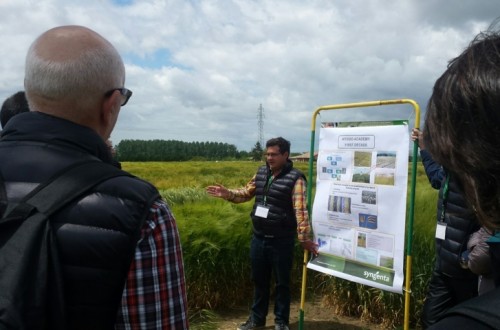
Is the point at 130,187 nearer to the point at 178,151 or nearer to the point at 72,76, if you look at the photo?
the point at 72,76

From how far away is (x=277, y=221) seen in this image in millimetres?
4555

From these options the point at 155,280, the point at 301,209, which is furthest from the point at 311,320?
the point at 155,280

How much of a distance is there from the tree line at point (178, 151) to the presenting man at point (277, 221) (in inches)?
2875

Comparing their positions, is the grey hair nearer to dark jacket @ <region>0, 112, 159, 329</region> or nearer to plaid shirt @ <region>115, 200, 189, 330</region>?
dark jacket @ <region>0, 112, 159, 329</region>

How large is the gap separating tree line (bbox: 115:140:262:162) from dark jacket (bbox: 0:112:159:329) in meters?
76.4

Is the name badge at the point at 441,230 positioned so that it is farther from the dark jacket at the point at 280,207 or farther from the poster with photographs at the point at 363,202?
the dark jacket at the point at 280,207

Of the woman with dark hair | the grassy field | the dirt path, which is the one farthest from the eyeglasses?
the dirt path

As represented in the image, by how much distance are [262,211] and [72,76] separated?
140 inches

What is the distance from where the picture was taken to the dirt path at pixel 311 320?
5027mm

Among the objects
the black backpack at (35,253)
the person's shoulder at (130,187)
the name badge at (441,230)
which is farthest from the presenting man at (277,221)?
the black backpack at (35,253)

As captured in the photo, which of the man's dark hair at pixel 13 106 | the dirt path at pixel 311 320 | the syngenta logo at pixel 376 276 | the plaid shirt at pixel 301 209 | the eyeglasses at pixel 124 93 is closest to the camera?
the eyeglasses at pixel 124 93

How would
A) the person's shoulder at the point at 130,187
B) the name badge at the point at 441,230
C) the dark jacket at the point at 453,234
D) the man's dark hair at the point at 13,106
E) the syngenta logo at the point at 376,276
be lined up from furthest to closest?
1. the syngenta logo at the point at 376,276
2. the name badge at the point at 441,230
3. the dark jacket at the point at 453,234
4. the man's dark hair at the point at 13,106
5. the person's shoulder at the point at 130,187

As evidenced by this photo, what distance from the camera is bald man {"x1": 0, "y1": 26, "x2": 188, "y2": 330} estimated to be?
1.08m

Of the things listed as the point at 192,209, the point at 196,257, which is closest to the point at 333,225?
the point at 196,257
